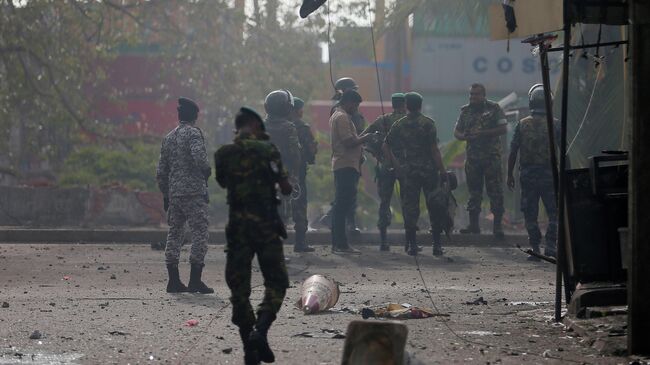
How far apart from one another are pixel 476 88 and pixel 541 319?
24.5ft

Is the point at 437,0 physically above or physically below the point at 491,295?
above

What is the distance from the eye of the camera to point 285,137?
15.8 m

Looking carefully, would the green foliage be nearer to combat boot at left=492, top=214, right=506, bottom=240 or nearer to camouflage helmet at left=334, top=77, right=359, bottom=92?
camouflage helmet at left=334, top=77, right=359, bottom=92

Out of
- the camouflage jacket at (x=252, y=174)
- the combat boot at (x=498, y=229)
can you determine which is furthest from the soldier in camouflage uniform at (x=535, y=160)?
the camouflage jacket at (x=252, y=174)

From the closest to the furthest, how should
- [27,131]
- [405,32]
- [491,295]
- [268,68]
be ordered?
[491,295] < [27,131] < [268,68] < [405,32]

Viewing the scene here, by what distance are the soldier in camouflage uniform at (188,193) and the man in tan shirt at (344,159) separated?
13.3 feet

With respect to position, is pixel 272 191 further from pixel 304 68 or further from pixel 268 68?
pixel 304 68

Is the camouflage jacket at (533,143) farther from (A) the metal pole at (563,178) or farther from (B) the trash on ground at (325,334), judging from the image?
(B) the trash on ground at (325,334)

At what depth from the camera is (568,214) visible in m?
8.90

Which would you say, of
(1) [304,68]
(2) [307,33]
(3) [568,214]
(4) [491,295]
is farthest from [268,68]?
(3) [568,214]

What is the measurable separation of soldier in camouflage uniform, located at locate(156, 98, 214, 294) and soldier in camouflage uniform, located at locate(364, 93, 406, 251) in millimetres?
4666

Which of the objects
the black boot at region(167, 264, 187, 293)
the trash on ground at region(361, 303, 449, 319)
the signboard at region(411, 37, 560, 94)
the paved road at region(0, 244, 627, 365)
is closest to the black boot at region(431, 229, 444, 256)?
the paved road at region(0, 244, 627, 365)

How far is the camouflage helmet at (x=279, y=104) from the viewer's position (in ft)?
51.8

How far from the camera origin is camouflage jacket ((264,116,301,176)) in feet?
51.9
